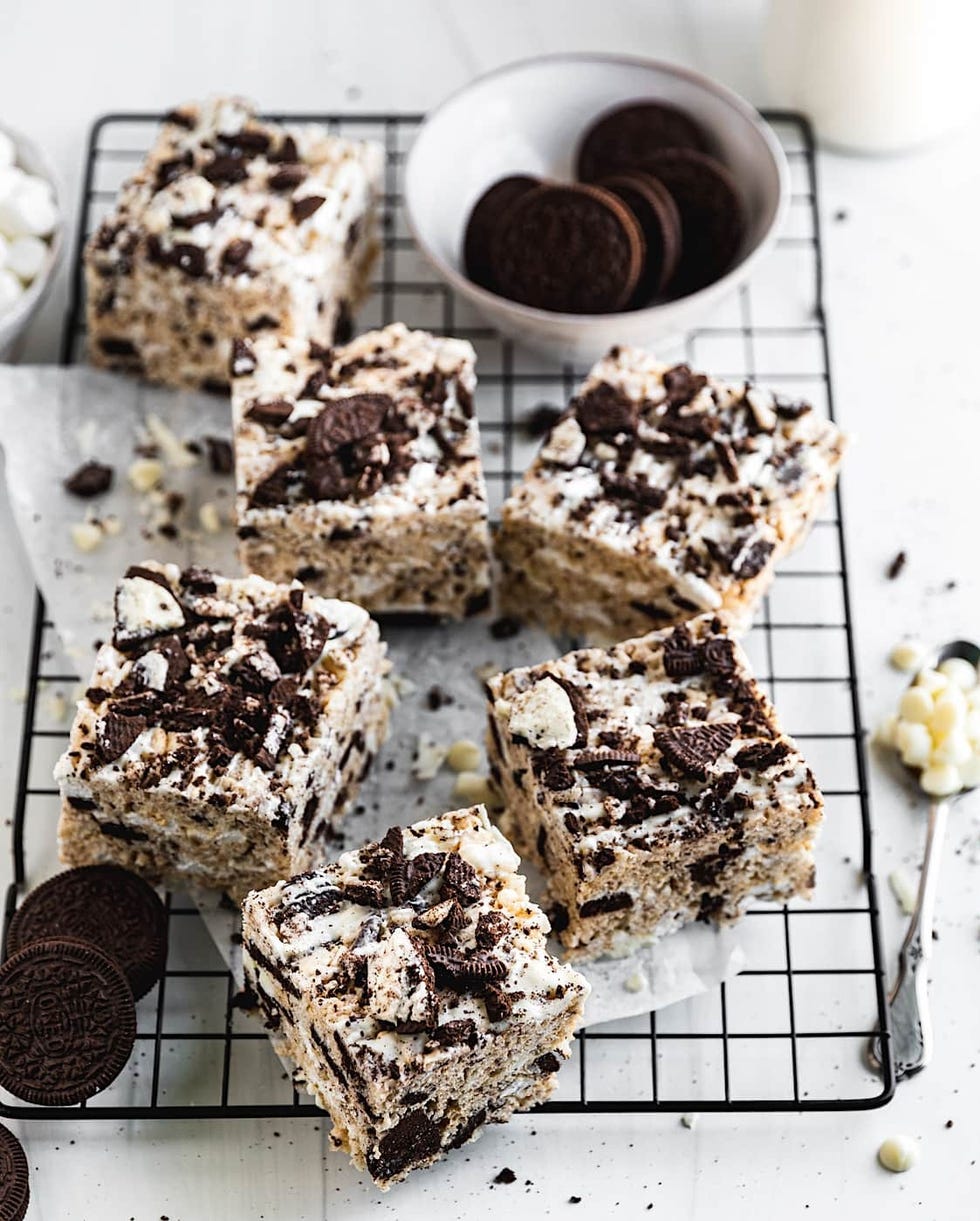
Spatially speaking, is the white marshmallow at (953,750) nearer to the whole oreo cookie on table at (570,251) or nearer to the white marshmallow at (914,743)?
the white marshmallow at (914,743)

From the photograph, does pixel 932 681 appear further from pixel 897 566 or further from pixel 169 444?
pixel 169 444

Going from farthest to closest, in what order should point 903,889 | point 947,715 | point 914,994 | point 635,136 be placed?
point 635,136 → point 947,715 → point 903,889 → point 914,994

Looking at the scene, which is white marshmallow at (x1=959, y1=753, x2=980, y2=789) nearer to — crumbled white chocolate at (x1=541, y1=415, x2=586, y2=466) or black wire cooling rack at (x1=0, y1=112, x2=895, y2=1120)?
black wire cooling rack at (x1=0, y1=112, x2=895, y2=1120)

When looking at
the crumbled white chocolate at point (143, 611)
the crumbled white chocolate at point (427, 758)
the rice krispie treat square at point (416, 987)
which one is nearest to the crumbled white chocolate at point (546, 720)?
the rice krispie treat square at point (416, 987)

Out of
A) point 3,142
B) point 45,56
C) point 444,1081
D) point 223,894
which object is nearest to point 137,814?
point 223,894

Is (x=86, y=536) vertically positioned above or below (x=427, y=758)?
above

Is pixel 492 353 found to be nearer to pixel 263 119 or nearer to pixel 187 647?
pixel 263 119

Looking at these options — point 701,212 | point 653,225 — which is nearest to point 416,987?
point 653,225
